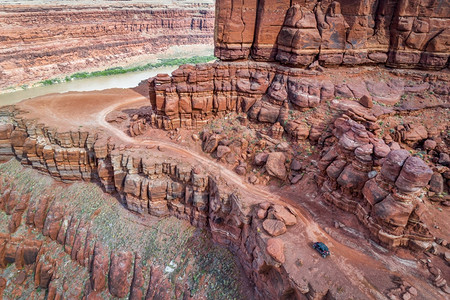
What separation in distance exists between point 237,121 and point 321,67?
→ 1116 cm

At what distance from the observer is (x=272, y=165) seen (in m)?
25.7

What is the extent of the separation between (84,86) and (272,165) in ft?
196

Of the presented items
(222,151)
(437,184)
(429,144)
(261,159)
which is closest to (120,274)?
(222,151)

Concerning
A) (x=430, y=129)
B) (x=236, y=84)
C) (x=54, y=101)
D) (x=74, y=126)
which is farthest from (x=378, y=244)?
(x=54, y=101)

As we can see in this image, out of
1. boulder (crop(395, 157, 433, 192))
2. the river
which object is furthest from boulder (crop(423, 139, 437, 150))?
the river

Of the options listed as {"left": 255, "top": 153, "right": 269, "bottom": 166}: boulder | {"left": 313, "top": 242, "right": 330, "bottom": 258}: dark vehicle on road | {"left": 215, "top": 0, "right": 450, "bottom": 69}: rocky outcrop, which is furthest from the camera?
{"left": 215, "top": 0, "right": 450, "bottom": 69}: rocky outcrop

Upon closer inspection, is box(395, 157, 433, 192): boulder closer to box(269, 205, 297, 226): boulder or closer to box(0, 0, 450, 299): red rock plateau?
box(0, 0, 450, 299): red rock plateau

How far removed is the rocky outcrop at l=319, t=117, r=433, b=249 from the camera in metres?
17.1

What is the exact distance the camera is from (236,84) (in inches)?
1237

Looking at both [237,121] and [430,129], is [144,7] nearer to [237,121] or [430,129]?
[237,121]

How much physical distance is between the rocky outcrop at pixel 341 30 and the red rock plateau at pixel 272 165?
144mm

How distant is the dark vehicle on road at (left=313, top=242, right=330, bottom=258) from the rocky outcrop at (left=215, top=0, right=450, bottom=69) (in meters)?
19.4

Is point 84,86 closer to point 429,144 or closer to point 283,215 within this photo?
point 283,215

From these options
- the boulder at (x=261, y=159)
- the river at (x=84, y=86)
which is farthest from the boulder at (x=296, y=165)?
the river at (x=84, y=86)
